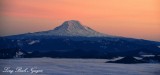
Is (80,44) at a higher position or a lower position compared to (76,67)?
higher

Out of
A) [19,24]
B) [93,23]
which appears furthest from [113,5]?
[19,24]

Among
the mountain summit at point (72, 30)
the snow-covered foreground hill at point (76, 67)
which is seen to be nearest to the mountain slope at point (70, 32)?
the mountain summit at point (72, 30)

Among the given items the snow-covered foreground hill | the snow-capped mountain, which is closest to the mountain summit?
the snow-capped mountain

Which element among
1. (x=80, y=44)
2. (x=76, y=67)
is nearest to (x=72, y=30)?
(x=80, y=44)

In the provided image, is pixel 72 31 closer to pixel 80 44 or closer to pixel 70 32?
pixel 70 32

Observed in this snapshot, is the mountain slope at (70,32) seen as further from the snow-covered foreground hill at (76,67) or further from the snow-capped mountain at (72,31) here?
the snow-covered foreground hill at (76,67)

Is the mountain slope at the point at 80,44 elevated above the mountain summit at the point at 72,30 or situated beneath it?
situated beneath

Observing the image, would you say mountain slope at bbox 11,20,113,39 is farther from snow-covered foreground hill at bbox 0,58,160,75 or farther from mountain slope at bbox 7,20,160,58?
snow-covered foreground hill at bbox 0,58,160,75

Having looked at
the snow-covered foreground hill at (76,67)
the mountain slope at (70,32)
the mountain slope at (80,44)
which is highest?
the mountain slope at (70,32)
